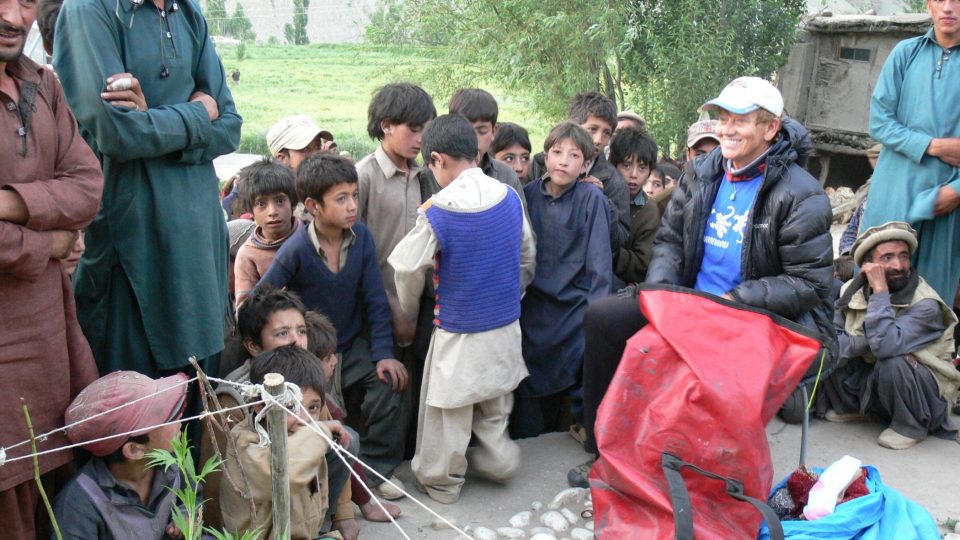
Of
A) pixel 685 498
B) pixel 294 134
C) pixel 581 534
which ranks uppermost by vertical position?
pixel 294 134

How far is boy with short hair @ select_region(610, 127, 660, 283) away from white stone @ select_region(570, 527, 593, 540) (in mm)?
1626

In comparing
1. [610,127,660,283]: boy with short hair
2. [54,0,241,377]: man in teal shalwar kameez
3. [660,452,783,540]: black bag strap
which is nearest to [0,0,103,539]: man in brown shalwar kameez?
[54,0,241,377]: man in teal shalwar kameez

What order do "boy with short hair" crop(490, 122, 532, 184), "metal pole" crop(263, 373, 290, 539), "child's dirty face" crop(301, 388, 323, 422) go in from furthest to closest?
"boy with short hair" crop(490, 122, 532, 184), "child's dirty face" crop(301, 388, 323, 422), "metal pole" crop(263, 373, 290, 539)

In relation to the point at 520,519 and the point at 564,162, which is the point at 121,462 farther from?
the point at 564,162

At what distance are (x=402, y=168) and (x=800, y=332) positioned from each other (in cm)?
207

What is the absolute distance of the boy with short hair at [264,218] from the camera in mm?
4277

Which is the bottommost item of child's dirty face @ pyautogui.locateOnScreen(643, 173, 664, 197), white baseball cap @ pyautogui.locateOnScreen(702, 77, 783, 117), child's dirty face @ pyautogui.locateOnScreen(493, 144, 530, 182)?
child's dirty face @ pyautogui.locateOnScreen(643, 173, 664, 197)

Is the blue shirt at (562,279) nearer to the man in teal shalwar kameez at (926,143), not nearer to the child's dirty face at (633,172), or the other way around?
the child's dirty face at (633,172)

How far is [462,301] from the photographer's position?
150 inches

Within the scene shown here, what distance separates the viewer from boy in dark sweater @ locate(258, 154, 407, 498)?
3.90 meters

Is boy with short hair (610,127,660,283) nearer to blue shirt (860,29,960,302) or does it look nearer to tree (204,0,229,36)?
blue shirt (860,29,960,302)

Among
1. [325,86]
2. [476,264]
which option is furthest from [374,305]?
[325,86]

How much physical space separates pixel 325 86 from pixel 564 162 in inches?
720

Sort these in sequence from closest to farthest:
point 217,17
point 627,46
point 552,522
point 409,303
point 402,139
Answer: point 552,522 < point 409,303 < point 402,139 < point 627,46 < point 217,17
